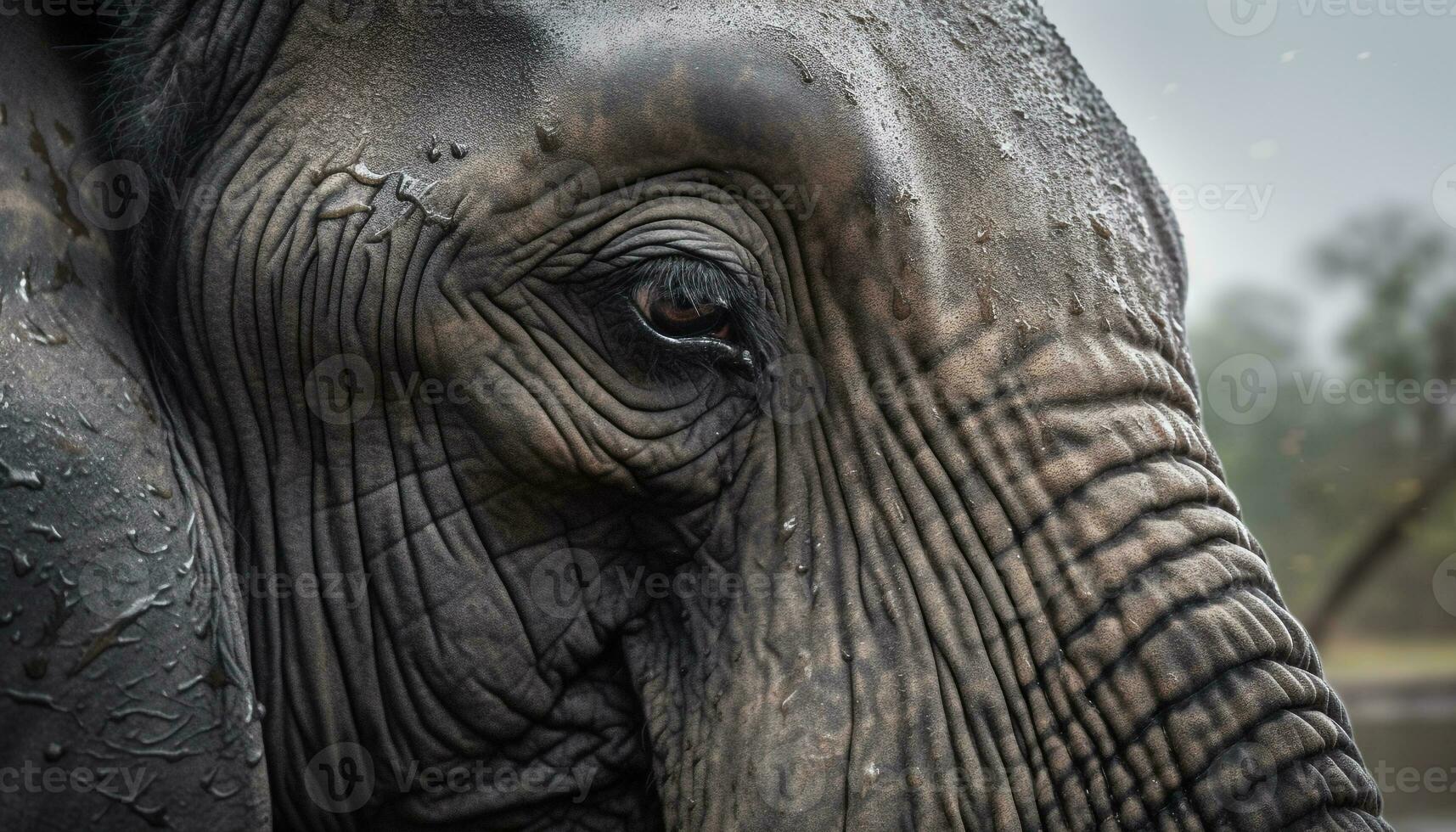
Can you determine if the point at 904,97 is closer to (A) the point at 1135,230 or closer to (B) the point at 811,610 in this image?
(A) the point at 1135,230

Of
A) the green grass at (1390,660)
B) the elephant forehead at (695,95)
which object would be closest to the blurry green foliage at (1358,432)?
the green grass at (1390,660)

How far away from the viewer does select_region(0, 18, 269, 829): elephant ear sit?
5.99 ft

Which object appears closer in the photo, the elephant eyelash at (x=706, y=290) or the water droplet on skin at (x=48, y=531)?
the water droplet on skin at (x=48, y=531)

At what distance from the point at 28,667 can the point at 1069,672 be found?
1.35m

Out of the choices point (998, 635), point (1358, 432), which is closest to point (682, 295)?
point (998, 635)

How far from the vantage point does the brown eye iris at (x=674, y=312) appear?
2064mm

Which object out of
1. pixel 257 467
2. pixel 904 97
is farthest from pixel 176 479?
pixel 904 97

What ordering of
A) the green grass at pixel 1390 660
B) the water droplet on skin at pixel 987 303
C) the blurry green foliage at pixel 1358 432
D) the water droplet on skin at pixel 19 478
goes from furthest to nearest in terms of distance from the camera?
1. the green grass at pixel 1390 660
2. the blurry green foliage at pixel 1358 432
3. the water droplet on skin at pixel 987 303
4. the water droplet on skin at pixel 19 478

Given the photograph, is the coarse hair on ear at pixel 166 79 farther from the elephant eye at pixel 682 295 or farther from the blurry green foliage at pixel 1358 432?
the blurry green foliage at pixel 1358 432

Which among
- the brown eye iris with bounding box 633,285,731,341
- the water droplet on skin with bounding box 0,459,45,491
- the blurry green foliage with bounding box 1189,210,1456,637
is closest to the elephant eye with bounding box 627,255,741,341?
the brown eye iris with bounding box 633,285,731,341

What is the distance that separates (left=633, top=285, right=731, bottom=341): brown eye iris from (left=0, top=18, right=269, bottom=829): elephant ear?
2.28 ft

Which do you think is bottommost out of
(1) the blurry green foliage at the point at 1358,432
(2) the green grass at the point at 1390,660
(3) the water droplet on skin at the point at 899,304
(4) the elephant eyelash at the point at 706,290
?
(2) the green grass at the point at 1390,660

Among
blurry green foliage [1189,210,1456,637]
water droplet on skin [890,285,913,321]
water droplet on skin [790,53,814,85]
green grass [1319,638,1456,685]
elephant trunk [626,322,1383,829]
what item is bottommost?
green grass [1319,638,1456,685]

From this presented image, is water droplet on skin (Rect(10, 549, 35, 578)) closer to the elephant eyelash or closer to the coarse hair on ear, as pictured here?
the coarse hair on ear
